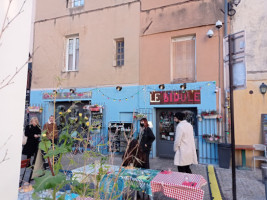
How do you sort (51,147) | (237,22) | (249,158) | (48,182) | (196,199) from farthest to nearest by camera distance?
1. (237,22)
2. (249,158)
3. (196,199)
4. (51,147)
5. (48,182)

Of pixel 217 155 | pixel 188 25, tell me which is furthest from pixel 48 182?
pixel 188 25

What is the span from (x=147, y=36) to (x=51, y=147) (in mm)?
8602

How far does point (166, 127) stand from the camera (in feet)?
29.7

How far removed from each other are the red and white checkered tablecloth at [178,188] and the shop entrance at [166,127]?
17.1 feet

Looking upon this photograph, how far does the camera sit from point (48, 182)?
1.35 meters

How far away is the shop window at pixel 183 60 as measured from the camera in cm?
888

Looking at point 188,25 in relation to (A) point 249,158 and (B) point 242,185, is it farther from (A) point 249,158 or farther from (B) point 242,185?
(B) point 242,185

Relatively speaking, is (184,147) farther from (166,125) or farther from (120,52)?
(120,52)

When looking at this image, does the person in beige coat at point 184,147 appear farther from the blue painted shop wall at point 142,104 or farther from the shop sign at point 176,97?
the shop sign at point 176,97

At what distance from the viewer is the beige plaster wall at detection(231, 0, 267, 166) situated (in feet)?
24.4

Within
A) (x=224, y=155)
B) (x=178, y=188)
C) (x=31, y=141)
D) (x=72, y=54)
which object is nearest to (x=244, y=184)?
(x=224, y=155)

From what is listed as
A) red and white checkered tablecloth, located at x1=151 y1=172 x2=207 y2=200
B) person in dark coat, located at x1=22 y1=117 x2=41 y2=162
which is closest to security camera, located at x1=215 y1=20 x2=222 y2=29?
red and white checkered tablecloth, located at x1=151 y1=172 x2=207 y2=200

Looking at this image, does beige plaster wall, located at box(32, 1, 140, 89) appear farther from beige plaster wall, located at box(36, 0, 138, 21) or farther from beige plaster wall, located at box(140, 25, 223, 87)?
beige plaster wall, located at box(140, 25, 223, 87)

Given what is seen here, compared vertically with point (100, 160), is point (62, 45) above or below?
above
